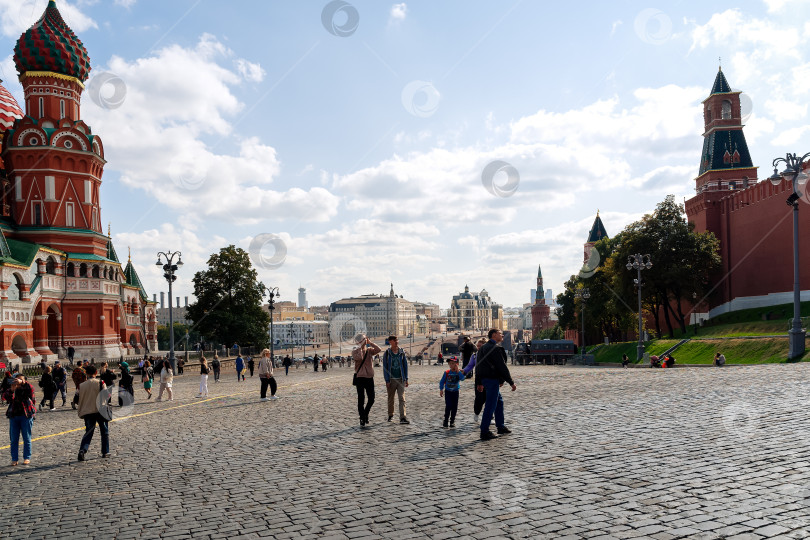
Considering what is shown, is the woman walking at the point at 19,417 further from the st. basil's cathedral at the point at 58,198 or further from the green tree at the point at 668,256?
the green tree at the point at 668,256

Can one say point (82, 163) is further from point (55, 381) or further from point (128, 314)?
point (55, 381)

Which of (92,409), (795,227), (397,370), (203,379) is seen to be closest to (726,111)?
(795,227)

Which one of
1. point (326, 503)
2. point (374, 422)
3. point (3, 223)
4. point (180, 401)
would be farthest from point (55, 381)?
point (3, 223)

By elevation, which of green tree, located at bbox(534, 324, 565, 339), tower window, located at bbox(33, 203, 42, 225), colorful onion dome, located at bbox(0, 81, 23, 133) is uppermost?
colorful onion dome, located at bbox(0, 81, 23, 133)

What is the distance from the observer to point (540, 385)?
20406mm

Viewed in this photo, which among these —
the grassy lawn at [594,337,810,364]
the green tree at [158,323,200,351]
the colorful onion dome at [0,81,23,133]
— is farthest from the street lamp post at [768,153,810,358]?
the green tree at [158,323,200,351]

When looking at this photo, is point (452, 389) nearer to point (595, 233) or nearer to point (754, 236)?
point (754, 236)

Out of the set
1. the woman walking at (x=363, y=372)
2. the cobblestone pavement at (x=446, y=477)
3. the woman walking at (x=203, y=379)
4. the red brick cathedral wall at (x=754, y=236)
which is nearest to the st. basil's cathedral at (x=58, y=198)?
the woman walking at (x=203, y=379)

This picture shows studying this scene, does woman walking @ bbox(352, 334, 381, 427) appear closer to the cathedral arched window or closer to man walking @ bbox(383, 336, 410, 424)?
man walking @ bbox(383, 336, 410, 424)

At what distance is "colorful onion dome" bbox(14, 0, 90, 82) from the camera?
150 feet

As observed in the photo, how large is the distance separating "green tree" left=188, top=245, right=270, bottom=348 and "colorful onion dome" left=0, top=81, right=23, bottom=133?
60.8 ft

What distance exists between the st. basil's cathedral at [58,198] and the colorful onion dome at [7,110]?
0.26 meters

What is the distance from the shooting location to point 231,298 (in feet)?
183

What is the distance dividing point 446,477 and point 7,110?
5483 centimetres
